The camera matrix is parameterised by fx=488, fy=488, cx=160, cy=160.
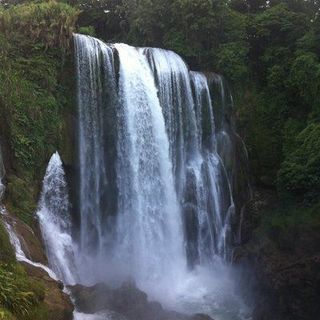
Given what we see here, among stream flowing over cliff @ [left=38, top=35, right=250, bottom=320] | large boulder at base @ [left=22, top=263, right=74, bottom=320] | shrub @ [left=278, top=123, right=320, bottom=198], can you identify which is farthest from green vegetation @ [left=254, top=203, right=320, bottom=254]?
large boulder at base @ [left=22, top=263, right=74, bottom=320]

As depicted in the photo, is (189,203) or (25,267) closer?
(25,267)

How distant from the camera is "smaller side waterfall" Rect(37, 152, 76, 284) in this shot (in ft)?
48.8

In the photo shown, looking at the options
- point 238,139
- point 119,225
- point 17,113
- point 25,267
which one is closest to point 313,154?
point 238,139

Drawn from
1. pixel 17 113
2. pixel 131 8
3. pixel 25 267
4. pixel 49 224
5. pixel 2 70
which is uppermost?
pixel 131 8

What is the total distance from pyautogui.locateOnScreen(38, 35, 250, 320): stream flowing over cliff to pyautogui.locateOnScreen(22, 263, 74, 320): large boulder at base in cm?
365

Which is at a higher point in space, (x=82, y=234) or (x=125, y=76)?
(x=125, y=76)

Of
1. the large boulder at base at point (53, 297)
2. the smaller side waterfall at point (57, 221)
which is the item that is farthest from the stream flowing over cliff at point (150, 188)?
the large boulder at base at point (53, 297)

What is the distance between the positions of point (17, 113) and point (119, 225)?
576 centimetres

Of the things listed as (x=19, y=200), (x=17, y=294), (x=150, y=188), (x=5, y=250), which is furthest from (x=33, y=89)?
(x=17, y=294)

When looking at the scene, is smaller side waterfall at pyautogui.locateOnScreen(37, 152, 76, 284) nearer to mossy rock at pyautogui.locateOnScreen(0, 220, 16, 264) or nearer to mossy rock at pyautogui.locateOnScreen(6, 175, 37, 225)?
mossy rock at pyautogui.locateOnScreen(6, 175, 37, 225)

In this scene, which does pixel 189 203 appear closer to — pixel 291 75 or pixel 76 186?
pixel 76 186

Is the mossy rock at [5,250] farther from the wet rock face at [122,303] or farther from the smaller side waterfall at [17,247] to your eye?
the wet rock face at [122,303]

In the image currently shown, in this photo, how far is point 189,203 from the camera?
20734 mm

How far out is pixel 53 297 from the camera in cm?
1036
